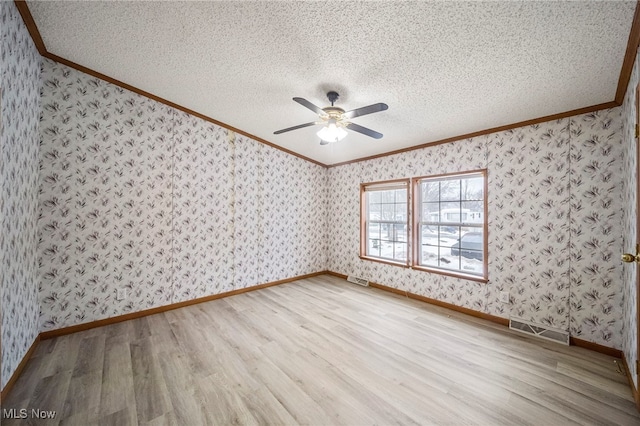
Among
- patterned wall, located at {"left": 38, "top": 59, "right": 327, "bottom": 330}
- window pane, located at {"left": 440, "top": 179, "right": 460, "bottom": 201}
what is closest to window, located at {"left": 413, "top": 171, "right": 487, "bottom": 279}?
window pane, located at {"left": 440, "top": 179, "right": 460, "bottom": 201}

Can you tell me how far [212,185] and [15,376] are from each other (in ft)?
8.81

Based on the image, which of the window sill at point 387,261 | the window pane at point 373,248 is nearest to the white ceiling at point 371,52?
the window sill at point 387,261

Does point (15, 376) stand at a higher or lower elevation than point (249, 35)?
lower

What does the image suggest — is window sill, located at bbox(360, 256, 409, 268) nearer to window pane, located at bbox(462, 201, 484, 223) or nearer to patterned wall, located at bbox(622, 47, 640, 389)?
window pane, located at bbox(462, 201, 484, 223)

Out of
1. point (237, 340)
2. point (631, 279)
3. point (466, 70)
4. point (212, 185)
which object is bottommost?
point (237, 340)

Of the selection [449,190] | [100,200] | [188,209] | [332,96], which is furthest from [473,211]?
[100,200]

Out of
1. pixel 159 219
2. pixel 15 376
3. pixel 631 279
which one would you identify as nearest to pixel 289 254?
pixel 159 219

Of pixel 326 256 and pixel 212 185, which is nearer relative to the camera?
pixel 212 185

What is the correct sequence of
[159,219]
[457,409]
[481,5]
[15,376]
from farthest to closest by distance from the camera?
[159,219]
[15,376]
[457,409]
[481,5]

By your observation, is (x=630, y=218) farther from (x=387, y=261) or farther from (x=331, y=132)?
(x=387, y=261)

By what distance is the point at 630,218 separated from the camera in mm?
2057

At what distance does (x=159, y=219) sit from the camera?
3410 millimetres

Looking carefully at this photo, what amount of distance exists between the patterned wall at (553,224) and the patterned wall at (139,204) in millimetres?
3183

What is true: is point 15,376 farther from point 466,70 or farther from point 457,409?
point 466,70
